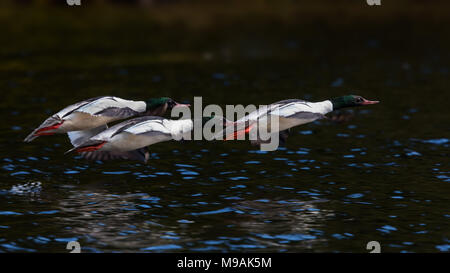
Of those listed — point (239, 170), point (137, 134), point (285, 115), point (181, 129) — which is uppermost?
point (285, 115)

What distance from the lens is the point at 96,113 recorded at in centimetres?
1753

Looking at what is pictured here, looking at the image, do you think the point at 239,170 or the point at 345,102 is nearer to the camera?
the point at 345,102

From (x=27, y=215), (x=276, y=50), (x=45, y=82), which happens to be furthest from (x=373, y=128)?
(x=276, y=50)

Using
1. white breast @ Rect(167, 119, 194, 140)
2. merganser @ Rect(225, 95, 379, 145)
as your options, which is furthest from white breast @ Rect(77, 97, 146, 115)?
merganser @ Rect(225, 95, 379, 145)

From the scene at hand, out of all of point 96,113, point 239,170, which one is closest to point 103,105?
point 96,113

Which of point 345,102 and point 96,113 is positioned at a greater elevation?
point 345,102

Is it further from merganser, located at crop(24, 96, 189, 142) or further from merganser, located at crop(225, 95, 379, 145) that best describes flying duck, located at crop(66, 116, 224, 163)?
merganser, located at crop(225, 95, 379, 145)

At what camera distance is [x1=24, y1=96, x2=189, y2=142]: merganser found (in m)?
17.5

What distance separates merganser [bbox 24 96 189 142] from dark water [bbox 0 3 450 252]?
2.23 m

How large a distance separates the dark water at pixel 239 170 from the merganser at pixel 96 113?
2225mm

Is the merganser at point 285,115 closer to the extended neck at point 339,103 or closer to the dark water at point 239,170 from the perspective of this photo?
the extended neck at point 339,103

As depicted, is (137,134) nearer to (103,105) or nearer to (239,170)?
(103,105)

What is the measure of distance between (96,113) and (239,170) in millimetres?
7554

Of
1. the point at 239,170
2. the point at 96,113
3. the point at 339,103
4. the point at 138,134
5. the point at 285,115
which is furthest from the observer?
the point at 239,170
